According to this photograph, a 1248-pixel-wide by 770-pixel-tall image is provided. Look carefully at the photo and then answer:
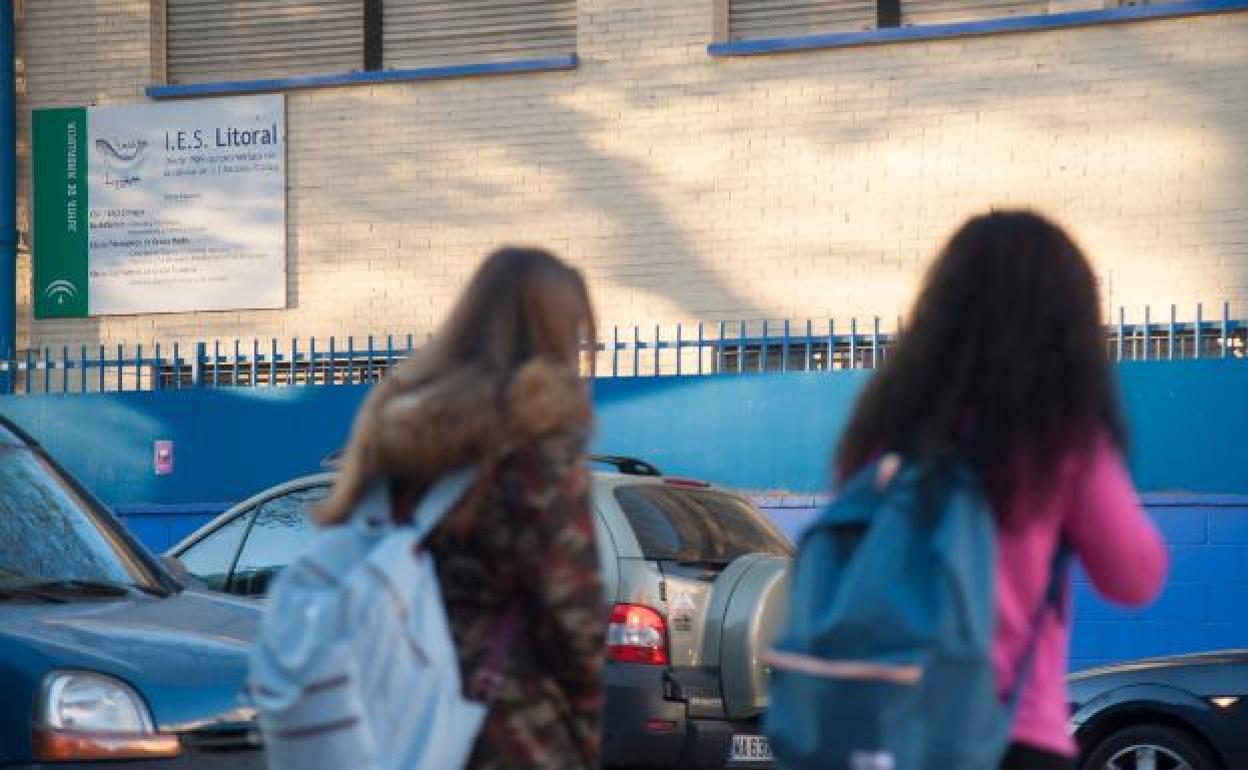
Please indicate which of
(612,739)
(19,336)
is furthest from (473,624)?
(19,336)

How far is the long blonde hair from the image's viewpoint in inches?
151

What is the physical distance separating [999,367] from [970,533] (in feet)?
0.96

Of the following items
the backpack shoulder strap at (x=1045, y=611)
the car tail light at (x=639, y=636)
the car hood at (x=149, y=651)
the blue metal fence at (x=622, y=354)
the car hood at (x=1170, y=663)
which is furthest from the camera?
the blue metal fence at (x=622, y=354)

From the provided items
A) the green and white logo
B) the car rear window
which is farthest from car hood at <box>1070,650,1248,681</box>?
the green and white logo

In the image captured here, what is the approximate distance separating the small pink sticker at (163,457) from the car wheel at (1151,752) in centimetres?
923

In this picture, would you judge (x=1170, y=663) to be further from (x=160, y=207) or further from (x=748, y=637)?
(x=160, y=207)

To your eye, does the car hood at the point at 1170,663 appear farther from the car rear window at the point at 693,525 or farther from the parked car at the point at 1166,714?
the car rear window at the point at 693,525

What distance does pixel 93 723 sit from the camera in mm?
5473

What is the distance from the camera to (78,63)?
19172mm

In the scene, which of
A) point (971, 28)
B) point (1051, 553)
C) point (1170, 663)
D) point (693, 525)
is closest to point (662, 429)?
point (971, 28)

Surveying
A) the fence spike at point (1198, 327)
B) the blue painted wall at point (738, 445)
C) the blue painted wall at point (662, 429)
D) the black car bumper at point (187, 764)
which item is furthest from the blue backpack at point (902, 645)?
the fence spike at point (1198, 327)

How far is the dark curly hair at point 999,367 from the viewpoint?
349 centimetres

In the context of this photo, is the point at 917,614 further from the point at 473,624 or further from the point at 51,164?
the point at 51,164

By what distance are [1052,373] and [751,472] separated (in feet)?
38.2
